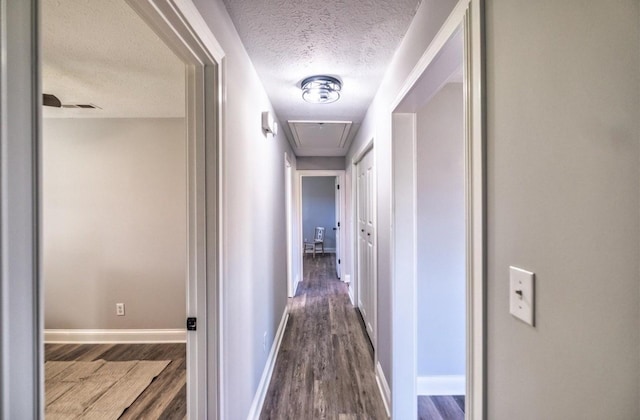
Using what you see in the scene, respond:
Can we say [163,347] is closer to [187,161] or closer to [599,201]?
[187,161]

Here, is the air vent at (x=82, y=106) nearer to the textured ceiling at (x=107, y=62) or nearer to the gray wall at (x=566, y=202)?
the textured ceiling at (x=107, y=62)

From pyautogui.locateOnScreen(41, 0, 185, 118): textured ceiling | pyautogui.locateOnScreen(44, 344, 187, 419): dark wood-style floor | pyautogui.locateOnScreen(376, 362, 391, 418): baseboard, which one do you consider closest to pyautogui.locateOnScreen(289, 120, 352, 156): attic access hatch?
pyautogui.locateOnScreen(41, 0, 185, 118): textured ceiling

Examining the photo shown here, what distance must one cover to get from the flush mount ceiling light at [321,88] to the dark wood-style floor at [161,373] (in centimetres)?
247

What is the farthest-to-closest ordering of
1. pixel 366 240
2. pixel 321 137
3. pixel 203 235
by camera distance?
pixel 321 137
pixel 366 240
pixel 203 235

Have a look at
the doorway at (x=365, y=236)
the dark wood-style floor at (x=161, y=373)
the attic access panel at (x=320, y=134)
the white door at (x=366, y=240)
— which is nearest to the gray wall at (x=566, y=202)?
the doorway at (x=365, y=236)

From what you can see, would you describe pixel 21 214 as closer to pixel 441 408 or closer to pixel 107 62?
pixel 107 62

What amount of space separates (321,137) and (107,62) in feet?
7.58

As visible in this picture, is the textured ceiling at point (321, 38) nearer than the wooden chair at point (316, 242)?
Yes

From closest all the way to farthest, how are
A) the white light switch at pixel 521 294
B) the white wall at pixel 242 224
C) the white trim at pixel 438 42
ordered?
the white light switch at pixel 521 294
the white trim at pixel 438 42
the white wall at pixel 242 224

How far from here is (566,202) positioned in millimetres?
498

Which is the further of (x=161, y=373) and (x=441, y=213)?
(x=161, y=373)

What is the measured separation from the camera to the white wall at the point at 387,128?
3.76 ft

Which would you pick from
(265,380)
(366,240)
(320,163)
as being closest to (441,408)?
(265,380)

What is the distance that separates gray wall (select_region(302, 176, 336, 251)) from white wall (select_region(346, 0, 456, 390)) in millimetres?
5564
